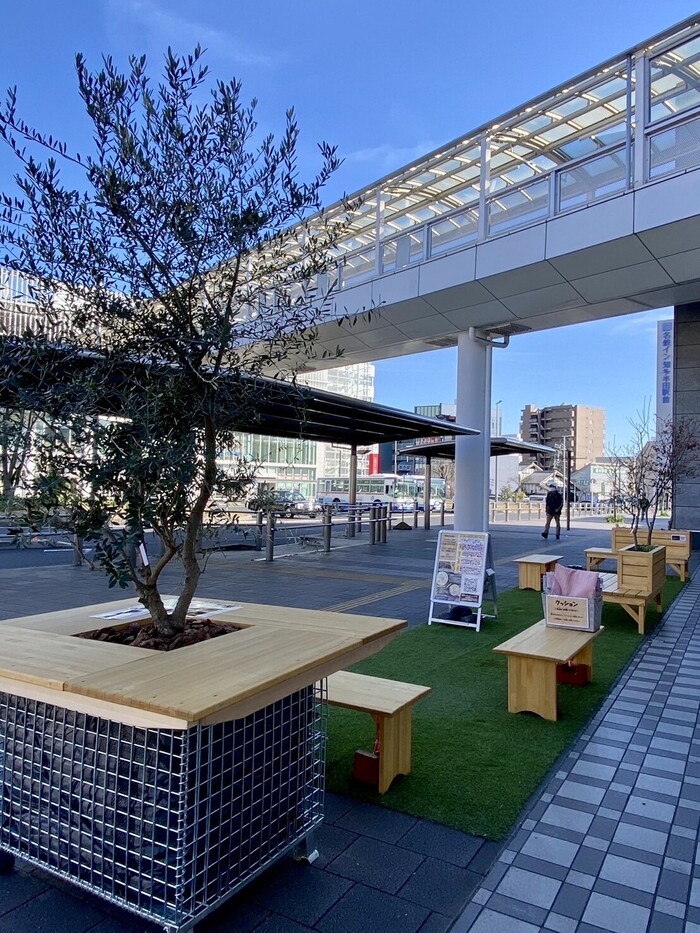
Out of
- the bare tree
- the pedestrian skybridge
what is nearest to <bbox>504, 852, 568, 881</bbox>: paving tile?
the bare tree

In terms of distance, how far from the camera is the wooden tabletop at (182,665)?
192cm

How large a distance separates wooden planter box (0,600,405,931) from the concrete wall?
12.9m

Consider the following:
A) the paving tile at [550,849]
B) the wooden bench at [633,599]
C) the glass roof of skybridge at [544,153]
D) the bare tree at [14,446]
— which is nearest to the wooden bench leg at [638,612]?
the wooden bench at [633,599]

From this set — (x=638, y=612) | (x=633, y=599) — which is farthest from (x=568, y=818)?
(x=638, y=612)

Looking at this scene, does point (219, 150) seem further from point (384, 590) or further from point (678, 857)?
point (384, 590)

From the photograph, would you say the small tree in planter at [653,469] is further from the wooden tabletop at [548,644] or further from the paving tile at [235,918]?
the paving tile at [235,918]

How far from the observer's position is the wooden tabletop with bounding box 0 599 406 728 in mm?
1916

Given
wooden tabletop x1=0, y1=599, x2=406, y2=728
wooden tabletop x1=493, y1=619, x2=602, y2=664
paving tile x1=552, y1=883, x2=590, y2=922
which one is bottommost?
paving tile x1=552, y1=883, x2=590, y2=922

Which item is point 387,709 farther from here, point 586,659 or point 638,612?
point 638,612

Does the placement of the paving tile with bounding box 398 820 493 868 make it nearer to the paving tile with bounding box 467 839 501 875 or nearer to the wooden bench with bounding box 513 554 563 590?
the paving tile with bounding box 467 839 501 875

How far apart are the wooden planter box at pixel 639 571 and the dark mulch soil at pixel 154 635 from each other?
5600 mm

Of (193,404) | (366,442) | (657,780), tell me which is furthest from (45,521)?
(366,442)

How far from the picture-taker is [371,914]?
227 cm

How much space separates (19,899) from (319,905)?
3.56 feet
